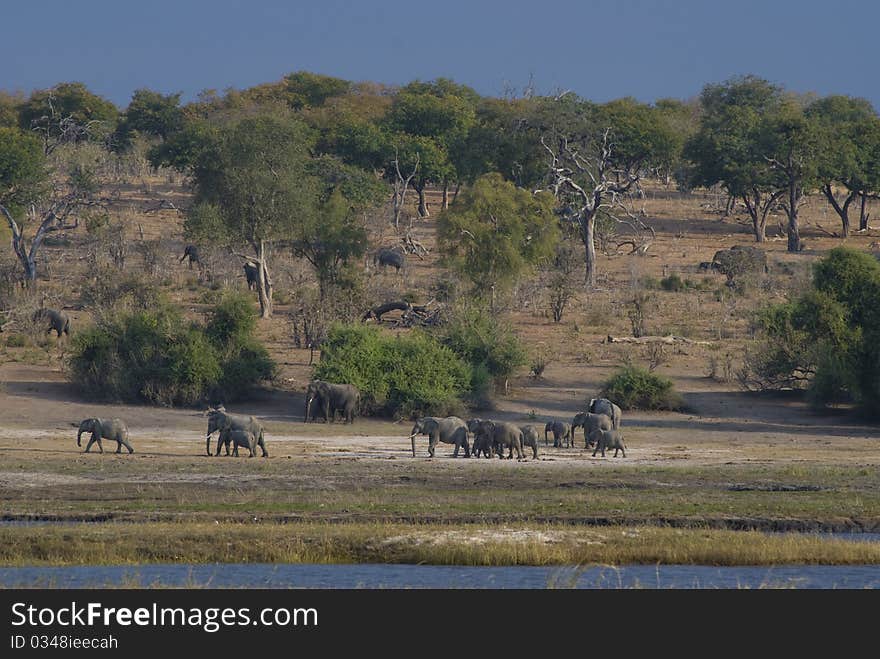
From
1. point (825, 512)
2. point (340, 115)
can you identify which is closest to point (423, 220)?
point (340, 115)

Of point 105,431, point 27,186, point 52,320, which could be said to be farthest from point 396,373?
point 27,186

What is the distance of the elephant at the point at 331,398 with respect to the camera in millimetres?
33531

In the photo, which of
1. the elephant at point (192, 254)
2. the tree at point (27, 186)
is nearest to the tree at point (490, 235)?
the elephant at point (192, 254)

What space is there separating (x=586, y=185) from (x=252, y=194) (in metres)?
17.5

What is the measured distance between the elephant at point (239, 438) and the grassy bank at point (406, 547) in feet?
27.7

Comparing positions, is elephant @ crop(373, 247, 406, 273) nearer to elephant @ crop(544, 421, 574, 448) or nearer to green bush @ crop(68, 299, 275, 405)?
green bush @ crop(68, 299, 275, 405)

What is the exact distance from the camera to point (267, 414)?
34.7 meters

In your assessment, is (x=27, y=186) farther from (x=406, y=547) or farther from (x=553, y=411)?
(x=406, y=547)

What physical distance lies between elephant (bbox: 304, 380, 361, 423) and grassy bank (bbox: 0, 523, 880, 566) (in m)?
14.4

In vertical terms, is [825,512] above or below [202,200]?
below

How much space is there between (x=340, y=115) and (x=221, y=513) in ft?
185

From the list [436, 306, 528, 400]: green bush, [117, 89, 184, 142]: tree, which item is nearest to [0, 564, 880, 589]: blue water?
[436, 306, 528, 400]: green bush
